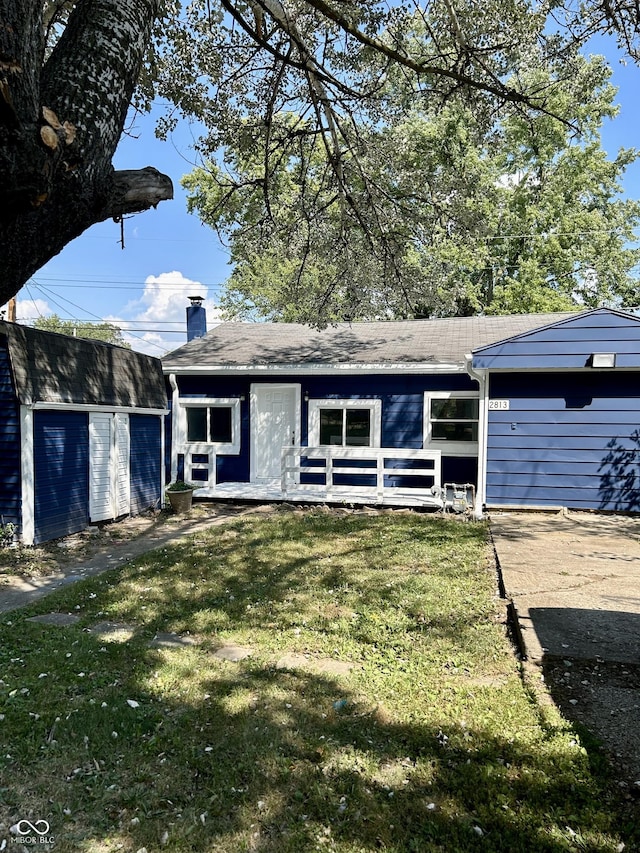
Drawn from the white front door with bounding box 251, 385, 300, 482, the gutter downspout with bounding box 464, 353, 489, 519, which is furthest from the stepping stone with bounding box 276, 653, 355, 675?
the white front door with bounding box 251, 385, 300, 482

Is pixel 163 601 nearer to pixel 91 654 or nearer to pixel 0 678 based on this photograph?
pixel 91 654

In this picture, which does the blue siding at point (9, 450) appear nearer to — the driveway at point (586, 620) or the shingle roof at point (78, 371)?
the shingle roof at point (78, 371)

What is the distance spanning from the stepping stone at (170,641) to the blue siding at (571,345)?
6438 millimetres

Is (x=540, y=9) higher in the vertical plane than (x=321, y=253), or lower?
higher

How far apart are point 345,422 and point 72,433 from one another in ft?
17.1

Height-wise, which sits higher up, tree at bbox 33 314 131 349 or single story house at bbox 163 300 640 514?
tree at bbox 33 314 131 349

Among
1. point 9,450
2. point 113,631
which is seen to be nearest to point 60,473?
point 9,450

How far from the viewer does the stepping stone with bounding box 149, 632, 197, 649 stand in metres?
3.70

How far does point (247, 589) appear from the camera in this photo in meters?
4.94

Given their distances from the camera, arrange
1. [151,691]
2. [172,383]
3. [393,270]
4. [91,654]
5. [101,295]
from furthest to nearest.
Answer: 1. [101,295]
2. [172,383]
3. [393,270]
4. [91,654]
5. [151,691]

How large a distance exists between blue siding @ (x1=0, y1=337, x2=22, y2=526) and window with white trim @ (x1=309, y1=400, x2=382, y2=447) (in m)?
5.45

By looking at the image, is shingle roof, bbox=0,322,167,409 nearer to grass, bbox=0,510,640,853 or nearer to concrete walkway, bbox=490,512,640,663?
grass, bbox=0,510,640,853

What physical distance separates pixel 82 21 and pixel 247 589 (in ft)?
14.1

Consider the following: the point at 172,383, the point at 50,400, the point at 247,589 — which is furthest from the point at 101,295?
the point at 247,589
